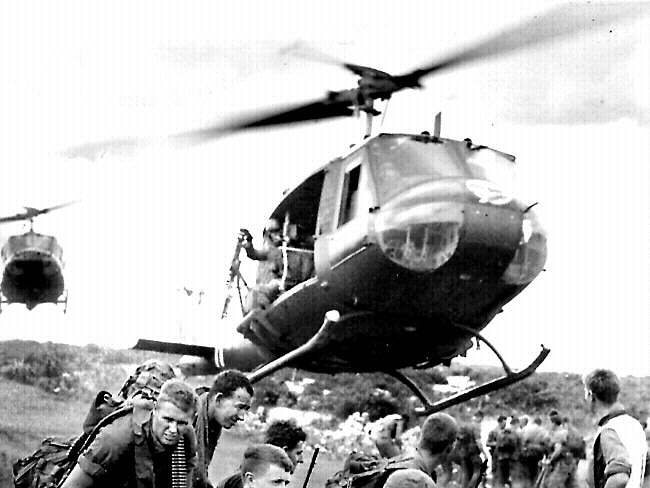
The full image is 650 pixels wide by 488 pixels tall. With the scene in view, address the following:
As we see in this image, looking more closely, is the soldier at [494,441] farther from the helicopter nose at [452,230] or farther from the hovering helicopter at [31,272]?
the hovering helicopter at [31,272]

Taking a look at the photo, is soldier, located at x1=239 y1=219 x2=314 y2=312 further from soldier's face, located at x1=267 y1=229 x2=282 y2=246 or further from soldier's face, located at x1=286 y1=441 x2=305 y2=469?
soldier's face, located at x1=286 y1=441 x2=305 y2=469

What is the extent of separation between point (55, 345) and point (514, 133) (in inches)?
219

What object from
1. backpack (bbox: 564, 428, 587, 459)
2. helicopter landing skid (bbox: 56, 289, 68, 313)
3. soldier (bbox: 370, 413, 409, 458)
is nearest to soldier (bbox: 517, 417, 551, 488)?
backpack (bbox: 564, 428, 587, 459)

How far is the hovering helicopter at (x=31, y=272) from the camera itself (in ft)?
37.9

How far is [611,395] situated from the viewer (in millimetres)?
3711

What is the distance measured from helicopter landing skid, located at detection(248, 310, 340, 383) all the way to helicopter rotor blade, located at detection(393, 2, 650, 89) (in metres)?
2.04

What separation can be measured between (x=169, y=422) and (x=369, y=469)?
0.93 meters

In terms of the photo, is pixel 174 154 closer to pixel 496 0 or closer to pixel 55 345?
pixel 496 0

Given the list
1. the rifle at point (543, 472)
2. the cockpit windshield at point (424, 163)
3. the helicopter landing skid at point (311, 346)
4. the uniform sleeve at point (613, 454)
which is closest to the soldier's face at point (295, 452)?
the uniform sleeve at point (613, 454)

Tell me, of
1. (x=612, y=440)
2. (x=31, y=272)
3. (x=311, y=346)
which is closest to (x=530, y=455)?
(x=311, y=346)

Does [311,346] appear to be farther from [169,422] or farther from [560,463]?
[169,422]

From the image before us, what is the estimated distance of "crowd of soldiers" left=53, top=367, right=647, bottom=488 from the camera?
8.80 ft

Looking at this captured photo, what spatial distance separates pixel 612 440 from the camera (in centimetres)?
362

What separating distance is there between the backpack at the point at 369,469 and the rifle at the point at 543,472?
15.0ft
